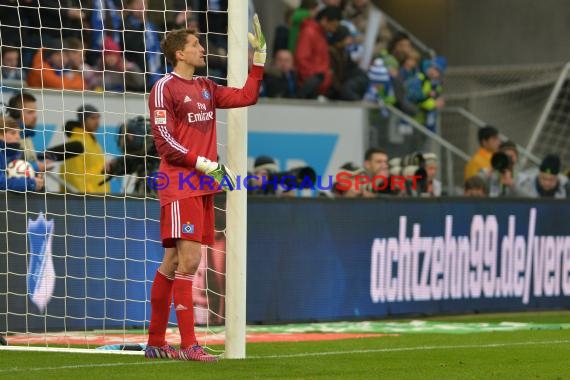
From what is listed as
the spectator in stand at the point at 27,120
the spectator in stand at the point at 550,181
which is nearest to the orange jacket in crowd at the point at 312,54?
the spectator in stand at the point at 550,181

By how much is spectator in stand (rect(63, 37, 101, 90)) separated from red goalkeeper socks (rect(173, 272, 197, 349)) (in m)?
4.81

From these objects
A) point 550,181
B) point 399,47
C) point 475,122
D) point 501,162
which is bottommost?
point 550,181

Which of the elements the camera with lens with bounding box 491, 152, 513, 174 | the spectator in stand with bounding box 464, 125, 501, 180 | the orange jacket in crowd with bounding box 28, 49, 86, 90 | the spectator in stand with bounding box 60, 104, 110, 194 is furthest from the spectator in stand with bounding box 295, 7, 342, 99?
the spectator in stand with bounding box 60, 104, 110, 194

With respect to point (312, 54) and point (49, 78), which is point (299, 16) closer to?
point (312, 54)

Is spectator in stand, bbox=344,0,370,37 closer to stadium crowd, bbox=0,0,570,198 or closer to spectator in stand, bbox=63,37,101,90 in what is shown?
stadium crowd, bbox=0,0,570,198

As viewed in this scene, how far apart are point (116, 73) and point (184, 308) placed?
7.31 m

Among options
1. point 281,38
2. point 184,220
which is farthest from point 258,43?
point 281,38

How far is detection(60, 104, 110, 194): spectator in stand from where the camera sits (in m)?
13.1

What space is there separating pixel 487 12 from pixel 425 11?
1064mm

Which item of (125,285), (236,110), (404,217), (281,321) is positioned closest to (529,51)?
(404,217)

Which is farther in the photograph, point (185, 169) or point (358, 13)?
point (358, 13)

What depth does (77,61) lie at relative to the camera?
15586 mm

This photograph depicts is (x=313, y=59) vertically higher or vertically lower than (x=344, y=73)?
higher

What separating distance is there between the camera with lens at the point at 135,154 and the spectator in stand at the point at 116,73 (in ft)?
6.88
